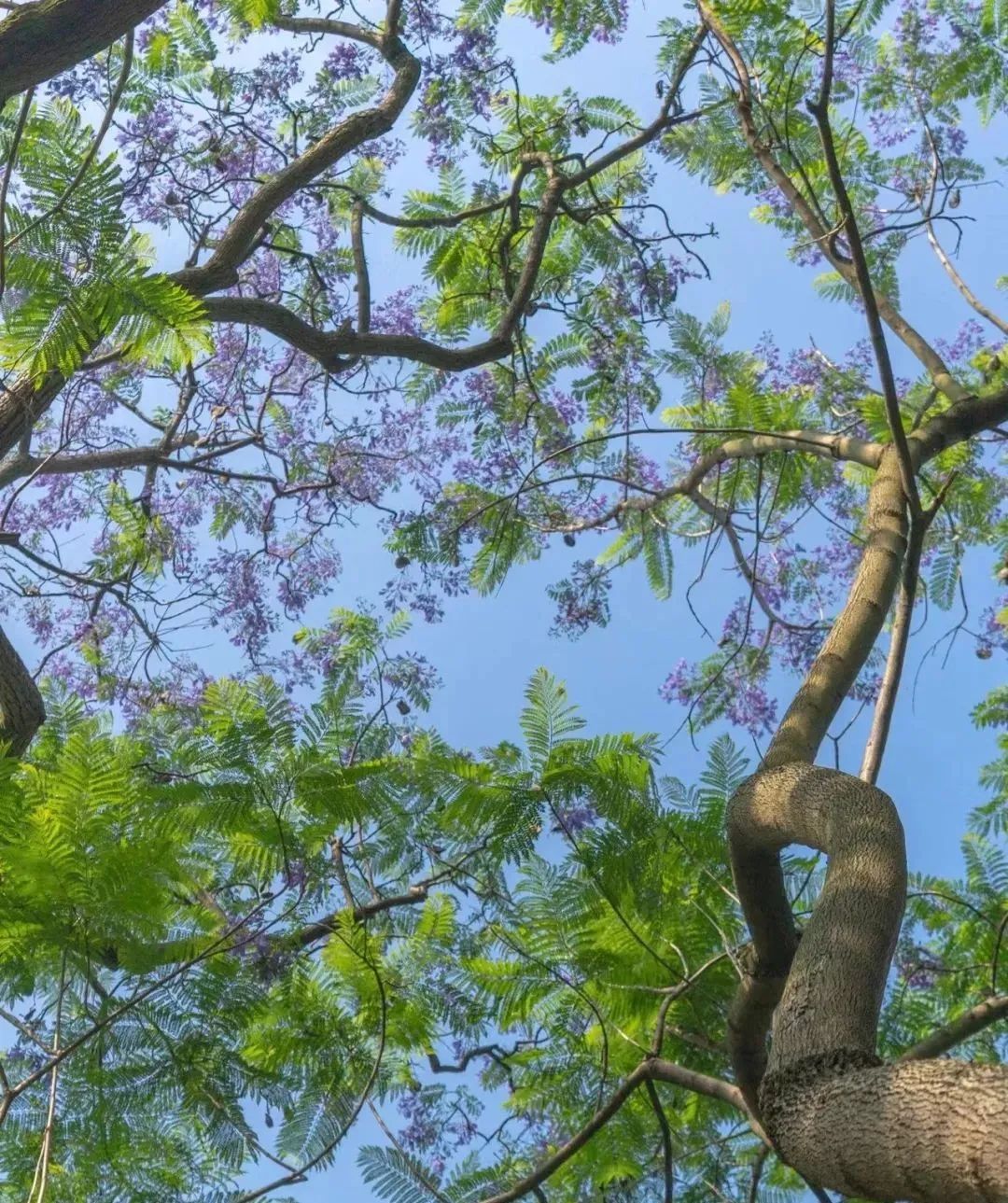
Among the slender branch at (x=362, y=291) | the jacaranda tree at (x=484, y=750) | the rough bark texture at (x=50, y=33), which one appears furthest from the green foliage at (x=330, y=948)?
the slender branch at (x=362, y=291)

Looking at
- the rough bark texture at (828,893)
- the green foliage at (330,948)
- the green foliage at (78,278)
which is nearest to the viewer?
the rough bark texture at (828,893)

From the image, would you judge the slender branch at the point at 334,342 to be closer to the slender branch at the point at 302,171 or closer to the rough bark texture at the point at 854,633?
the slender branch at the point at 302,171

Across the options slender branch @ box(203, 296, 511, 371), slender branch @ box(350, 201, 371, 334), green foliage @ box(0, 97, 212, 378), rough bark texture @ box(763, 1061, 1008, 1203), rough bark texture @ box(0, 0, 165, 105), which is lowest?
rough bark texture @ box(763, 1061, 1008, 1203)

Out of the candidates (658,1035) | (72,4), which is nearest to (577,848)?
(658,1035)

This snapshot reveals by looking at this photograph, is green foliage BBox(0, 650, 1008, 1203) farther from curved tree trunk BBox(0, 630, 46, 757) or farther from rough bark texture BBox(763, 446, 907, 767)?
rough bark texture BBox(763, 446, 907, 767)

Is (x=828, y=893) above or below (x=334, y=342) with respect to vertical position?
below

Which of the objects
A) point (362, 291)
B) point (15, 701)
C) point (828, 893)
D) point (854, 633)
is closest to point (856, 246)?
point (854, 633)

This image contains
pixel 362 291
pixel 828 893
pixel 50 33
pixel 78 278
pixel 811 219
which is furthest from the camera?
pixel 362 291

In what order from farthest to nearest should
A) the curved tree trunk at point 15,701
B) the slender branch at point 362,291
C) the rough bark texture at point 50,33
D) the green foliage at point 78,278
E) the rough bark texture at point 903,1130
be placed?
the slender branch at point 362,291 < the curved tree trunk at point 15,701 < the rough bark texture at point 50,33 < the green foliage at point 78,278 < the rough bark texture at point 903,1130

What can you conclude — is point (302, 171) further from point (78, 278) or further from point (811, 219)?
point (78, 278)

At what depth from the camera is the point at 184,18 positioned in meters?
5.62

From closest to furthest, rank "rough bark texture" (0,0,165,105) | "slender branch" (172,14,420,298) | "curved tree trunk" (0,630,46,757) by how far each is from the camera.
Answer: "rough bark texture" (0,0,165,105), "curved tree trunk" (0,630,46,757), "slender branch" (172,14,420,298)

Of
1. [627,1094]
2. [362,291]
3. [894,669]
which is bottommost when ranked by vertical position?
[627,1094]

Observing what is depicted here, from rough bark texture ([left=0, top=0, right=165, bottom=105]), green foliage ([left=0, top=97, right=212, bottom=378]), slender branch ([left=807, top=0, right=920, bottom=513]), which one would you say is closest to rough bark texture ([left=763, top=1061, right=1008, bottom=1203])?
slender branch ([left=807, top=0, right=920, bottom=513])
